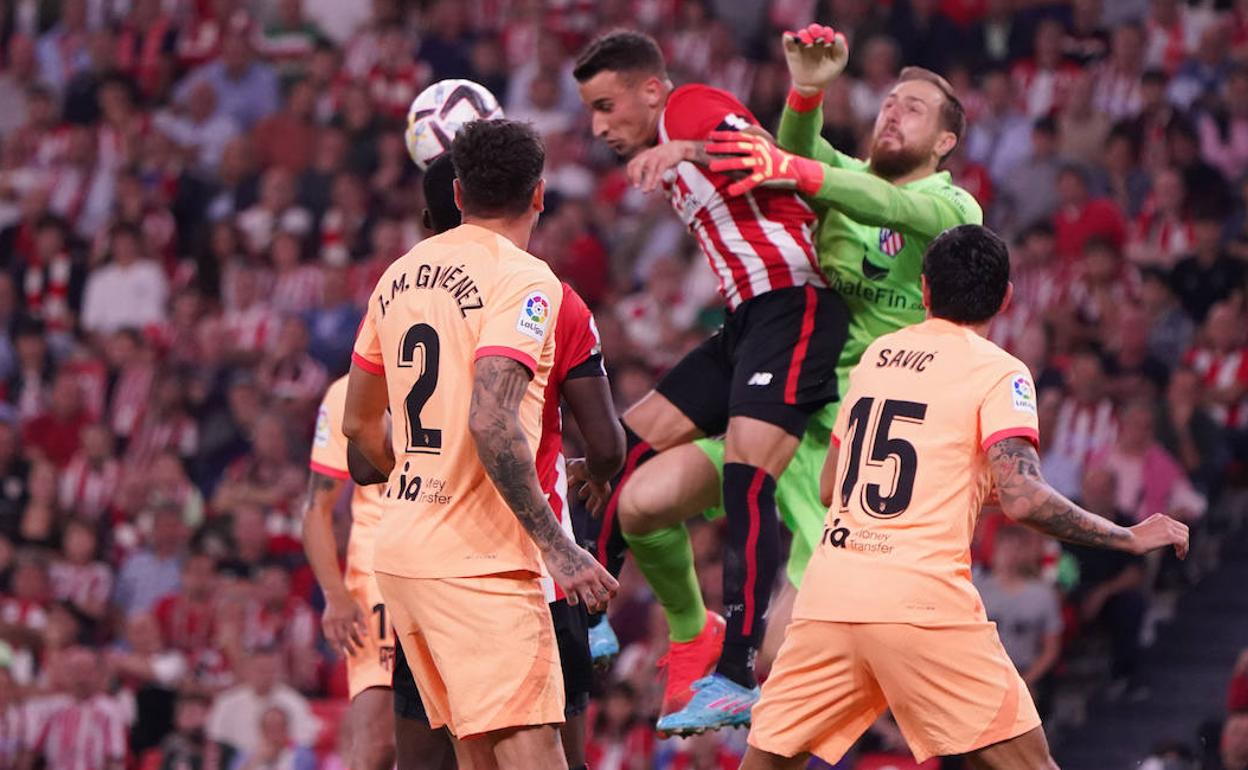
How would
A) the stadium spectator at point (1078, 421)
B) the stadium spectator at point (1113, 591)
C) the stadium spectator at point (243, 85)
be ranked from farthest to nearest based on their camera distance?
the stadium spectator at point (243, 85)
the stadium spectator at point (1078, 421)
the stadium spectator at point (1113, 591)

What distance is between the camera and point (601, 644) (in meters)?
7.88

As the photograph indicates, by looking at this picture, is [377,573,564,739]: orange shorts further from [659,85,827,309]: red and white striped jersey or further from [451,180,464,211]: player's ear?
[659,85,827,309]: red and white striped jersey

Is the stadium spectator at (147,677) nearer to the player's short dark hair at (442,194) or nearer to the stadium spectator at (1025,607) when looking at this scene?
the stadium spectator at (1025,607)

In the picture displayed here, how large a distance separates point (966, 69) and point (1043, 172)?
4.88ft

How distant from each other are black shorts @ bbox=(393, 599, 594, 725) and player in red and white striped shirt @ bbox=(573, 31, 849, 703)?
988 millimetres

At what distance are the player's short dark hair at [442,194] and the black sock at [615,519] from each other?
4.63 feet

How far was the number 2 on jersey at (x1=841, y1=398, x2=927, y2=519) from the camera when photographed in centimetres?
638

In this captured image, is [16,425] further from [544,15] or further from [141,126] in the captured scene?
[544,15]

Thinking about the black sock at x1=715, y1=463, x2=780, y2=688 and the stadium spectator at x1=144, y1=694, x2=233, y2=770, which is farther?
the stadium spectator at x1=144, y1=694, x2=233, y2=770

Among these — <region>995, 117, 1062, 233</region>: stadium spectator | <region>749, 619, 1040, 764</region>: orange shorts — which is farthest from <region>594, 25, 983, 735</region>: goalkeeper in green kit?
<region>995, 117, 1062, 233</region>: stadium spectator

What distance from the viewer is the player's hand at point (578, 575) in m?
5.96

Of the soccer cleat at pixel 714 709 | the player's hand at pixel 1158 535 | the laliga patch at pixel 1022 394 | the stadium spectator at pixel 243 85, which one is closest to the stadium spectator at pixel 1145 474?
the soccer cleat at pixel 714 709

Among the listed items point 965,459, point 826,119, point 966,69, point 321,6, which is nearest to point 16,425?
point 321,6

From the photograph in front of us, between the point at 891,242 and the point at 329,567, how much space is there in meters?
2.60
